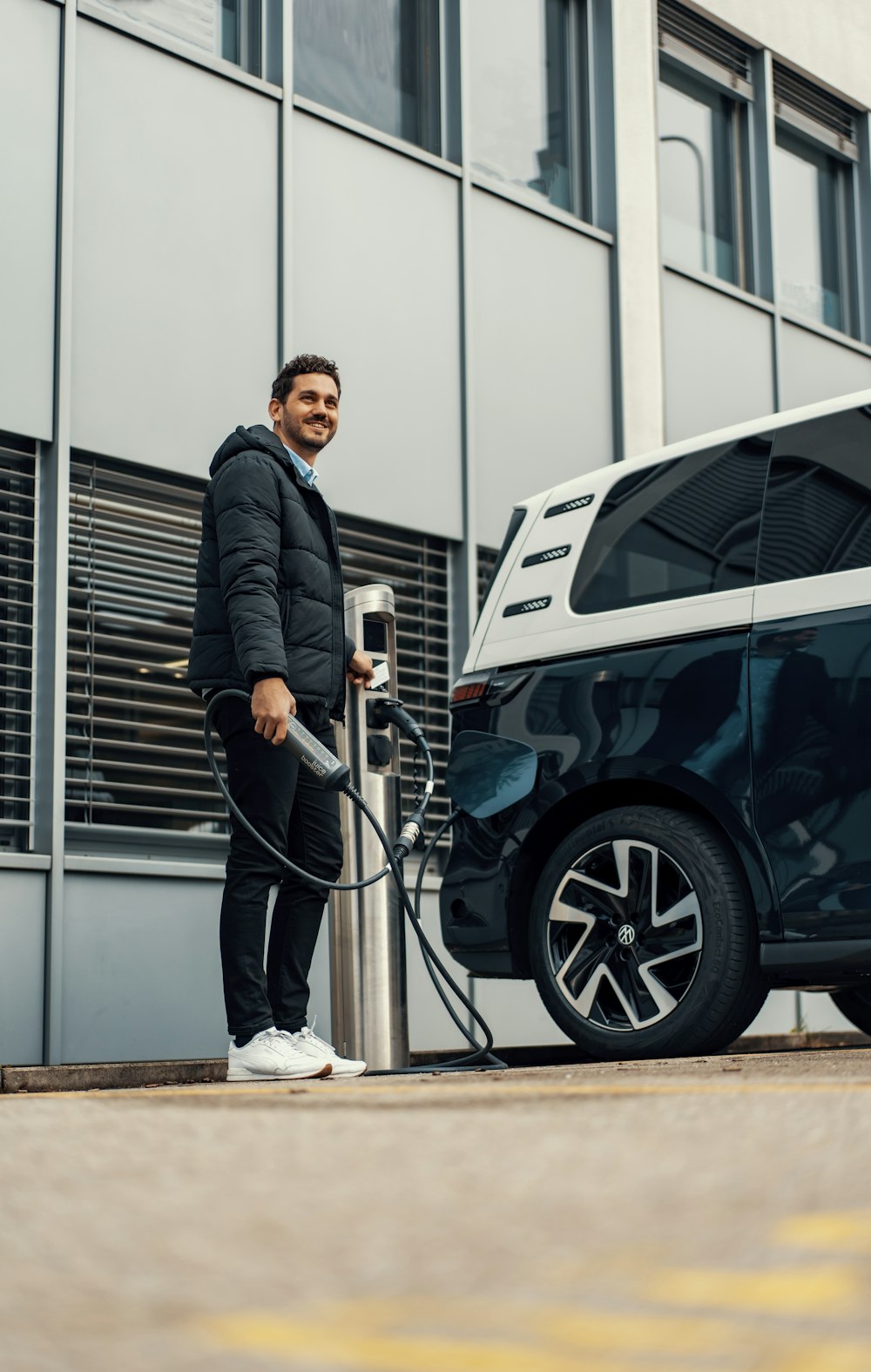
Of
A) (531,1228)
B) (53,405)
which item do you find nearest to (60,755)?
(53,405)

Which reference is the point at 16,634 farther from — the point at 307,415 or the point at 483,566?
the point at 483,566

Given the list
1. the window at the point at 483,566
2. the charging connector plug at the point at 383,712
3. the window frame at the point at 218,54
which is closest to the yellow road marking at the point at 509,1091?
the charging connector plug at the point at 383,712

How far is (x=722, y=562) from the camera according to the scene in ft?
16.4

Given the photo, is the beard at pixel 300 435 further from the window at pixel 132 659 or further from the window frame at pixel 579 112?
the window frame at pixel 579 112

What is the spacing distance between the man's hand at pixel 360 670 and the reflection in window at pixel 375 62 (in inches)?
170

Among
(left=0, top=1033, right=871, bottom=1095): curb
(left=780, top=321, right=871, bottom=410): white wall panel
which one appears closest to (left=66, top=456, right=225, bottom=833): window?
(left=0, top=1033, right=871, bottom=1095): curb

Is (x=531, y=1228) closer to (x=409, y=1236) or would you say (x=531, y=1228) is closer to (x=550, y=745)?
(x=409, y=1236)

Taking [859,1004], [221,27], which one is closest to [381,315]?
[221,27]

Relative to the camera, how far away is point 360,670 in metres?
5.57

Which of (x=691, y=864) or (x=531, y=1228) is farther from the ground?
(x=691, y=864)

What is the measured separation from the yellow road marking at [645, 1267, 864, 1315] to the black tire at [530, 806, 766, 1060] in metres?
3.43

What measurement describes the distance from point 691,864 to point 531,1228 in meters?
3.30

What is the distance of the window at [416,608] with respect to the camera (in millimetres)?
8648

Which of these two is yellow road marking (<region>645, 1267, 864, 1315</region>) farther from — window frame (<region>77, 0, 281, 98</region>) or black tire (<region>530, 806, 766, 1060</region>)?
window frame (<region>77, 0, 281, 98</region>)
